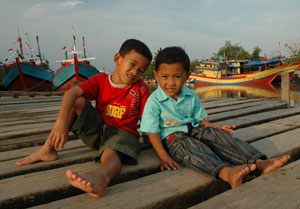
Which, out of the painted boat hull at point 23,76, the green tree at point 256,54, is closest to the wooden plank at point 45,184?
the painted boat hull at point 23,76

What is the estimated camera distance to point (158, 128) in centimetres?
163

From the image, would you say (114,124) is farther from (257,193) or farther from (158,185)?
(257,193)

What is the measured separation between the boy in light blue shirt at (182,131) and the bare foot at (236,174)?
10cm

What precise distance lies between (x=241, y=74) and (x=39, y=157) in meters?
28.0

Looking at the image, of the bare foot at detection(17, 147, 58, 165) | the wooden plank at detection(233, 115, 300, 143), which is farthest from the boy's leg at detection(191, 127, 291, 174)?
the bare foot at detection(17, 147, 58, 165)

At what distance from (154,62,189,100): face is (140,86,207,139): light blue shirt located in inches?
2.2

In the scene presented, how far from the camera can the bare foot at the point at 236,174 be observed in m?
1.10

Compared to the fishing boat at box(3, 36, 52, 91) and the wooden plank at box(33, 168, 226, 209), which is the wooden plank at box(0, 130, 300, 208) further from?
the fishing boat at box(3, 36, 52, 91)

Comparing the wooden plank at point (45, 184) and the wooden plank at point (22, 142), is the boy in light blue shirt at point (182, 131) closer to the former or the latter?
the wooden plank at point (45, 184)

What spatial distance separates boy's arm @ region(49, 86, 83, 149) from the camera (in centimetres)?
141

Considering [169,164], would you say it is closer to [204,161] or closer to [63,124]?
[204,161]

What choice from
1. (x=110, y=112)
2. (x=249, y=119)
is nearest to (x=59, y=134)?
(x=110, y=112)

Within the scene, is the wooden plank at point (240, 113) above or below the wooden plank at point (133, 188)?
below

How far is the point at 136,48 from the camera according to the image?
174cm
